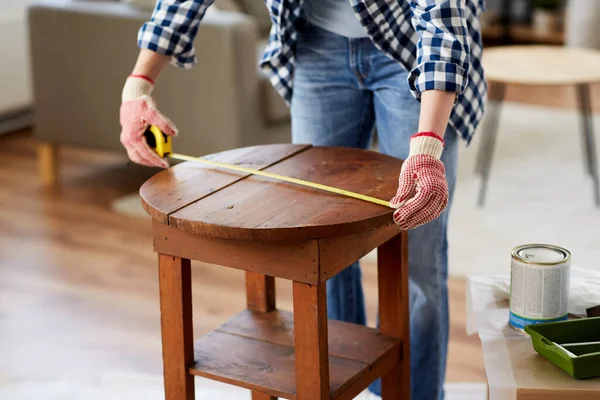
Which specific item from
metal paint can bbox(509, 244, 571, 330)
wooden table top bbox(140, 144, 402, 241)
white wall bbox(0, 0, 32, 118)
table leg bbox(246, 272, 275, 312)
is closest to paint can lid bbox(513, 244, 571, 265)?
metal paint can bbox(509, 244, 571, 330)

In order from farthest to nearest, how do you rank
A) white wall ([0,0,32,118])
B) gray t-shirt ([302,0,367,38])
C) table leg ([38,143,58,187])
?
1. white wall ([0,0,32,118])
2. table leg ([38,143,58,187])
3. gray t-shirt ([302,0,367,38])

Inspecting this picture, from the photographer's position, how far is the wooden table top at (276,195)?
49.0 inches

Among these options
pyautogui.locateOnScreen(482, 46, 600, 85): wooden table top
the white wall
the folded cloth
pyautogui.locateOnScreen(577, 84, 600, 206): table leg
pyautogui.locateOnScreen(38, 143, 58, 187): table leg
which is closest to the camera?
the folded cloth

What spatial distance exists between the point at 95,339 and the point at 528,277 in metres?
1.30

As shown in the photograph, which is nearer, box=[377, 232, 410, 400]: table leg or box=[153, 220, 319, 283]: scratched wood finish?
box=[153, 220, 319, 283]: scratched wood finish

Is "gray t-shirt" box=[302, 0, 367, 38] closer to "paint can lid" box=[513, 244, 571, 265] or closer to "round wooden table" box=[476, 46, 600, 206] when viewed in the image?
"paint can lid" box=[513, 244, 571, 265]

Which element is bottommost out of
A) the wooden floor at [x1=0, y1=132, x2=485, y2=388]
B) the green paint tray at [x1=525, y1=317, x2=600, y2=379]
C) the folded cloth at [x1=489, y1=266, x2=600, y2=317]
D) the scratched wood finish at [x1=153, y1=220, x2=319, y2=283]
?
the wooden floor at [x1=0, y1=132, x2=485, y2=388]

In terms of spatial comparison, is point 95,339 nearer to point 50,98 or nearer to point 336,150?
point 336,150

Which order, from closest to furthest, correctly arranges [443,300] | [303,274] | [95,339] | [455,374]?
[303,274], [443,300], [455,374], [95,339]

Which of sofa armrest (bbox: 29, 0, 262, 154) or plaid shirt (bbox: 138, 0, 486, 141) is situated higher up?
plaid shirt (bbox: 138, 0, 486, 141)

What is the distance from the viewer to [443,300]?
1.71 meters

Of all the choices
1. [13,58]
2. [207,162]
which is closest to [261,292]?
[207,162]

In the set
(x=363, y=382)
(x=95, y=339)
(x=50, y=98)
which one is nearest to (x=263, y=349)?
(x=363, y=382)

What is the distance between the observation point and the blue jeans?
158 cm
